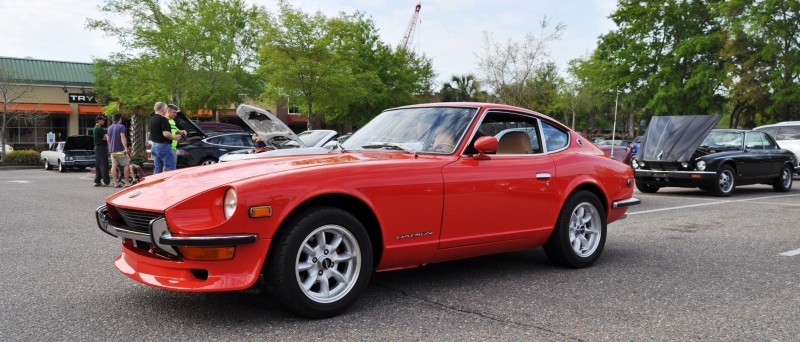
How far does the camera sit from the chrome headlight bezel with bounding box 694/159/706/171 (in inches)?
494

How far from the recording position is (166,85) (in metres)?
25.4

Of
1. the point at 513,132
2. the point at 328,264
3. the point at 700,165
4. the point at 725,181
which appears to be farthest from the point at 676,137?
the point at 328,264

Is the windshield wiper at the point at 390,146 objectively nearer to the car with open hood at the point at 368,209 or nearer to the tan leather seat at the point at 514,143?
the car with open hood at the point at 368,209

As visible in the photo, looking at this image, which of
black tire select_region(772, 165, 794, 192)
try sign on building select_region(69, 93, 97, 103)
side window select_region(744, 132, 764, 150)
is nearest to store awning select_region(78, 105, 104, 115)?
try sign on building select_region(69, 93, 97, 103)

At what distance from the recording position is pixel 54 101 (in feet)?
137

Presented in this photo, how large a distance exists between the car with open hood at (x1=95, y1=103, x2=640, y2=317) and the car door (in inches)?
0.4

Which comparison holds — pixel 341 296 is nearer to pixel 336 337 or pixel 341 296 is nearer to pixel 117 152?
pixel 336 337

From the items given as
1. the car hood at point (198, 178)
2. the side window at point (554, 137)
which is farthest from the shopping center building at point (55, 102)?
the car hood at point (198, 178)

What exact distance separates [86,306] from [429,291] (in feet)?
7.54

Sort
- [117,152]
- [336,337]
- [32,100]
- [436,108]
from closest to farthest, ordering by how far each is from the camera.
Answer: [336,337] < [436,108] < [117,152] < [32,100]

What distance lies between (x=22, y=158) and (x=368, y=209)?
2873 cm

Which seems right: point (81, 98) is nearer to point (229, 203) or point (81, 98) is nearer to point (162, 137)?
point (162, 137)

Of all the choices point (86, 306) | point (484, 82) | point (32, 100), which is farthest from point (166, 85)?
point (86, 306)

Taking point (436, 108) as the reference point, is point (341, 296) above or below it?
below
